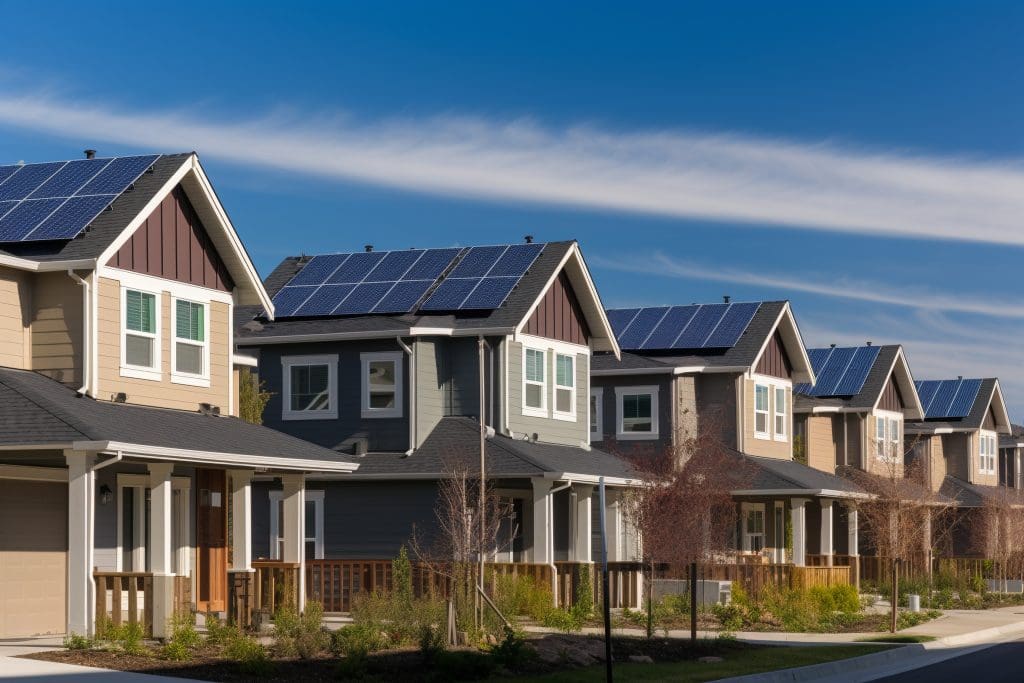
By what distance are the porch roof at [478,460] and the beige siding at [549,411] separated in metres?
0.63

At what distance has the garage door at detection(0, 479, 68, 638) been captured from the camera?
2402 cm

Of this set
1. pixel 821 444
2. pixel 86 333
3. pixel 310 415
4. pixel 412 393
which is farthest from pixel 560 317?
pixel 821 444

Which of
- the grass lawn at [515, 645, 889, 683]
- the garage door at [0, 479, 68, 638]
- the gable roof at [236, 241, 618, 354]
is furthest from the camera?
the gable roof at [236, 241, 618, 354]

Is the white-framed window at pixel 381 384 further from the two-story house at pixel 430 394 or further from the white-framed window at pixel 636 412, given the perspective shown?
the white-framed window at pixel 636 412

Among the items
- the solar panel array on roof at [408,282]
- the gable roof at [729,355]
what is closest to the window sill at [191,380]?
the solar panel array on roof at [408,282]

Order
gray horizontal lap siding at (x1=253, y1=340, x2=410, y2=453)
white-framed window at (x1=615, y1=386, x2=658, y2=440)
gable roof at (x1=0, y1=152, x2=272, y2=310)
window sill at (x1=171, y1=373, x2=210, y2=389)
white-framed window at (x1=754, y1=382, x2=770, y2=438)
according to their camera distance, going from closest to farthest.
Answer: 1. gable roof at (x1=0, y1=152, x2=272, y2=310)
2. window sill at (x1=171, y1=373, x2=210, y2=389)
3. gray horizontal lap siding at (x1=253, y1=340, x2=410, y2=453)
4. white-framed window at (x1=615, y1=386, x2=658, y2=440)
5. white-framed window at (x1=754, y1=382, x2=770, y2=438)

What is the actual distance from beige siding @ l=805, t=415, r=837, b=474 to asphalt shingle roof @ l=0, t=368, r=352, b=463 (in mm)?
26816

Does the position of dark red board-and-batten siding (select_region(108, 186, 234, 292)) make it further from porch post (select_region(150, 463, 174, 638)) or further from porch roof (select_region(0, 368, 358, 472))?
porch post (select_region(150, 463, 174, 638))

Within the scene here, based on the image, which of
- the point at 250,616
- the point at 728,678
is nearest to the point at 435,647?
the point at 728,678

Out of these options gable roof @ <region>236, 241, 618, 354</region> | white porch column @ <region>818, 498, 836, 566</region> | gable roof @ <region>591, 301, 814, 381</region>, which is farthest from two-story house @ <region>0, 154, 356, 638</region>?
white porch column @ <region>818, 498, 836, 566</region>

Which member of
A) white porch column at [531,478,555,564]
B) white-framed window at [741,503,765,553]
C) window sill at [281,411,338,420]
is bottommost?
white-framed window at [741,503,765,553]

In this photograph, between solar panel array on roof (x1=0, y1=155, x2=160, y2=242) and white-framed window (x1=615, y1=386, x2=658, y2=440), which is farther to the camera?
white-framed window (x1=615, y1=386, x2=658, y2=440)

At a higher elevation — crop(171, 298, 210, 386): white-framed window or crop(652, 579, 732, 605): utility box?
crop(171, 298, 210, 386): white-framed window

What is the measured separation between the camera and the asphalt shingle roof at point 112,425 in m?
21.8
